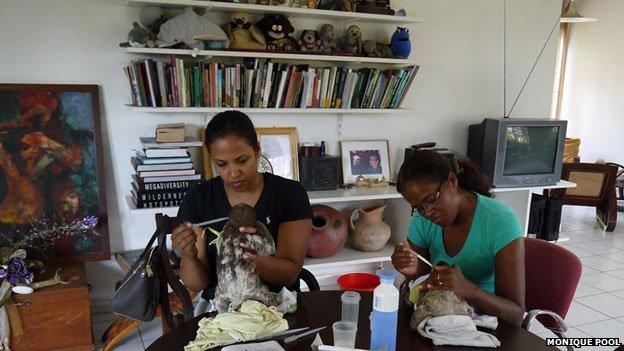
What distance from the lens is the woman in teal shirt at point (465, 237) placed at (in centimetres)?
133

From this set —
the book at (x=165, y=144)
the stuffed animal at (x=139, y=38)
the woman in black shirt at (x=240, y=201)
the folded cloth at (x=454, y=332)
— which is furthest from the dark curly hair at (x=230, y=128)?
the stuffed animal at (x=139, y=38)

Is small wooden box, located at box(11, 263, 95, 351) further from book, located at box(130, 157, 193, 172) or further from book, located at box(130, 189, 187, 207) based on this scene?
book, located at box(130, 157, 193, 172)

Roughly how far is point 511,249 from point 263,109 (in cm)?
177

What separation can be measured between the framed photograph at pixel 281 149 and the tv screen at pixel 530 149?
1.47 m

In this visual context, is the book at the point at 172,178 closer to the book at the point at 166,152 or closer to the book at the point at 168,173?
the book at the point at 168,173

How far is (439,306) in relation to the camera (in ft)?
4.05

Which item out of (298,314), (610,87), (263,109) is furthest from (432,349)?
(610,87)

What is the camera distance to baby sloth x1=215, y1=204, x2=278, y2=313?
1264 millimetres

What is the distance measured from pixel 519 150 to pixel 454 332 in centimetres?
249

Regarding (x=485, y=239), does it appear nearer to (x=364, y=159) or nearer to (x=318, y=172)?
(x=318, y=172)

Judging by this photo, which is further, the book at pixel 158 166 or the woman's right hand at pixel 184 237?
the book at pixel 158 166

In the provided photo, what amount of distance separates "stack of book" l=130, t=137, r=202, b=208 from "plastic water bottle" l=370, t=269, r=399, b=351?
1.77 meters

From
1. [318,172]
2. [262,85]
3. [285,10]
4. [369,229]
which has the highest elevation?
[285,10]

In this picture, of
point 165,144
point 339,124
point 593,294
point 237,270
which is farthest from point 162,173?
point 593,294
